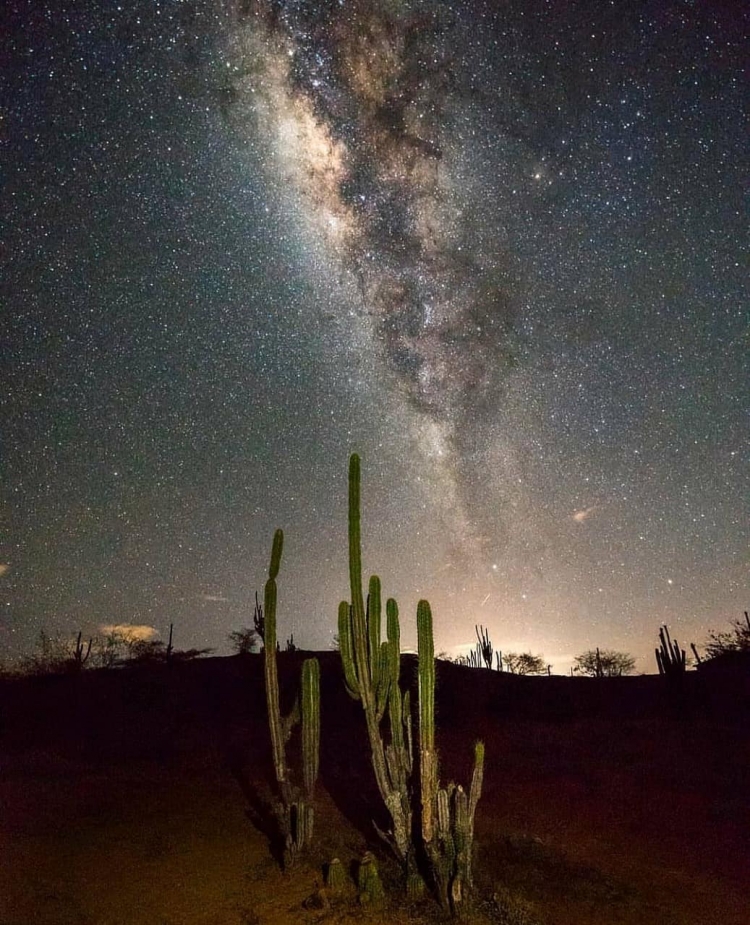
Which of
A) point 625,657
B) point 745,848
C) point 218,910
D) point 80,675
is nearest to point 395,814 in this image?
point 218,910

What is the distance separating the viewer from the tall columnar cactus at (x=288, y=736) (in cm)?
714

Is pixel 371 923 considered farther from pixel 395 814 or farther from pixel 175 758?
pixel 175 758

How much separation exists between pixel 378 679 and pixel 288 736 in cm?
164

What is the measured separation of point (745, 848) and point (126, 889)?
8.74 metres

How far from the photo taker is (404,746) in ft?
22.6

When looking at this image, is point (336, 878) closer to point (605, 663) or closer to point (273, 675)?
point (273, 675)

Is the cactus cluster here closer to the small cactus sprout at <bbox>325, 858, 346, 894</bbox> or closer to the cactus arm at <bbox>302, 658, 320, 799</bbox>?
the small cactus sprout at <bbox>325, 858, 346, 894</bbox>

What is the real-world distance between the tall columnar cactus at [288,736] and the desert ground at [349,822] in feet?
1.29

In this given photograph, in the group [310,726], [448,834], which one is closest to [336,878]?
[448,834]

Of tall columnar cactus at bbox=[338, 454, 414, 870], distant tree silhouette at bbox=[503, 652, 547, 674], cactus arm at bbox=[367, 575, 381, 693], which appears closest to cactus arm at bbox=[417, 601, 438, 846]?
tall columnar cactus at bbox=[338, 454, 414, 870]

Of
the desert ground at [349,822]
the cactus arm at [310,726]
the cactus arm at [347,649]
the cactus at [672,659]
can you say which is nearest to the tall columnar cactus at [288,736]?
the cactus arm at [310,726]

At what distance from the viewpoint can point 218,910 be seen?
6.21 metres

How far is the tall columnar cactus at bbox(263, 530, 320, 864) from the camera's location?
7.14 m

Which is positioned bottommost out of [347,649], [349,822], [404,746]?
[349,822]
